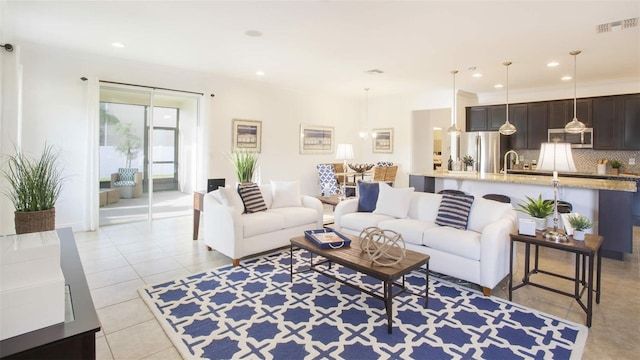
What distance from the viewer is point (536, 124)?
725cm

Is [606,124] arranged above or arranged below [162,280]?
above

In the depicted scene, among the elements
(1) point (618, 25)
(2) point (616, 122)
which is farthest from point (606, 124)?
(1) point (618, 25)

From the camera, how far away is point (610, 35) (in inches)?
160

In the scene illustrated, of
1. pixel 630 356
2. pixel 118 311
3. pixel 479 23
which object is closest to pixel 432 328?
pixel 630 356

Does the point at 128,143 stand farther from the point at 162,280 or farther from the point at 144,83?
the point at 162,280

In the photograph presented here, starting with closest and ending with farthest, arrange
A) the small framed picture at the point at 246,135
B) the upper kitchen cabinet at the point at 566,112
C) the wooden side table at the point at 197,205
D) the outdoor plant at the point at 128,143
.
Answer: the wooden side table at the point at 197,205, the outdoor plant at the point at 128,143, the upper kitchen cabinet at the point at 566,112, the small framed picture at the point at 246,135

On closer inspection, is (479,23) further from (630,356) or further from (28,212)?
(28,212)

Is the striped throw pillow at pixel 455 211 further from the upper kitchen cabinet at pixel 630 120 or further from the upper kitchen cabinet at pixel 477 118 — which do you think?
the upper kitchen cabinet at pixel 477 118

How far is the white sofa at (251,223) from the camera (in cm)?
378

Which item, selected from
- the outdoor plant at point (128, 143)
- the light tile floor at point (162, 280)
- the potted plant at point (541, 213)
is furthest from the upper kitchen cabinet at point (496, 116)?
the outdoor plant at point (128, 143)

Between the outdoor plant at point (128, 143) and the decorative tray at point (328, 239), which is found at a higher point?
the outdoor plant at point (128, 143)

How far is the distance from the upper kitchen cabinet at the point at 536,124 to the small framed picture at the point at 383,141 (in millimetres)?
3106

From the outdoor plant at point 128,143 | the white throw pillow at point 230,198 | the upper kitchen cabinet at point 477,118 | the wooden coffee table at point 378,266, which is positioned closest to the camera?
the wooden coffee table at point 378,266

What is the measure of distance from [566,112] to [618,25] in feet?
11.9
